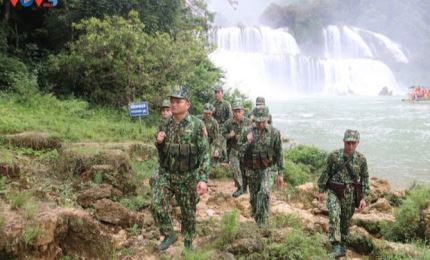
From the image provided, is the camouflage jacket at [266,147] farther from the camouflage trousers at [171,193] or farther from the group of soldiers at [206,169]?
the camouflage trousers at [171,193]

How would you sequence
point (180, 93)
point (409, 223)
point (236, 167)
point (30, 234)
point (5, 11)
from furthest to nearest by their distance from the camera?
point (5, 11)
point (236, 167)
point (409, 223)
point (180, 93)
point (30, 234)

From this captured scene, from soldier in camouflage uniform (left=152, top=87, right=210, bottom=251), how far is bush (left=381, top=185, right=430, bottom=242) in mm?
3498

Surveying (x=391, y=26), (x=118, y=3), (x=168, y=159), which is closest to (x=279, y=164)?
(x=168, y=159)

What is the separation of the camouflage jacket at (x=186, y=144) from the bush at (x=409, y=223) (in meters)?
3.59

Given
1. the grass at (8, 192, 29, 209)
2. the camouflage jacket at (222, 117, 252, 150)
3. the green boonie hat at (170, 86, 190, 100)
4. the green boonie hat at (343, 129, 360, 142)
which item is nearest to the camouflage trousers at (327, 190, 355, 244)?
the green boonie hat at (343, 129, 360, 142)

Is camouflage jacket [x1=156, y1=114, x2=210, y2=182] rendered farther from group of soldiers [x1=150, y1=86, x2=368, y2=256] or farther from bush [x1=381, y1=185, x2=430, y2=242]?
bush [x1=381, y1=185, x2=430, y2=242]

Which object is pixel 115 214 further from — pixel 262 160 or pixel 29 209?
pixel 262 160

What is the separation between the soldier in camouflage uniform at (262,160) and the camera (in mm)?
5773

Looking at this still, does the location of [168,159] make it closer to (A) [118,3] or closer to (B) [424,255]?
(B) [424,255]

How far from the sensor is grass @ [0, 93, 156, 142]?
8.84 m

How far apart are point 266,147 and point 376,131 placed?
17303 mm

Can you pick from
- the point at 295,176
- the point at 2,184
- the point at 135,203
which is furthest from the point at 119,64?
the point at 2,184

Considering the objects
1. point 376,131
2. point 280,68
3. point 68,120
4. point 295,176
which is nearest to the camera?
point 295,176

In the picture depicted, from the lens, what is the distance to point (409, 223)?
21.1 ft
